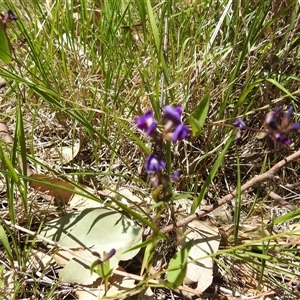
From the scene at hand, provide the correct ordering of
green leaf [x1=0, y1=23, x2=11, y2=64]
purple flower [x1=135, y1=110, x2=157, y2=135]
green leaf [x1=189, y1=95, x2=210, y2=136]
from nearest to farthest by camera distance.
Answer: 1. purple flower [x1=135, y1=110, x2=157, y2=135]
2. green leaf [x1=189, y1=95, x2=210, y2=136]
3. green leaf [x1=0, y1=23, x2=11, y2=64]

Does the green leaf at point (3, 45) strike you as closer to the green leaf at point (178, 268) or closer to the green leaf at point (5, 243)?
the green leaf at point (5, 243)

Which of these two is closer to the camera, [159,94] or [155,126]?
[155,126]

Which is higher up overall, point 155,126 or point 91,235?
point 155,126

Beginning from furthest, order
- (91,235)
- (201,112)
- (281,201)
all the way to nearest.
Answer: (281,201) → (91,235) → (201,112)

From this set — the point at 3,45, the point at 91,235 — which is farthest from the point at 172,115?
the point at 3,45

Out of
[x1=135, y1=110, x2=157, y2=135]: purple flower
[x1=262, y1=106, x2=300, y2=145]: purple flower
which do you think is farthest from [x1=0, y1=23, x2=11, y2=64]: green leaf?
[x1=262, y1=106, x2=300, y2=145]: purple flower

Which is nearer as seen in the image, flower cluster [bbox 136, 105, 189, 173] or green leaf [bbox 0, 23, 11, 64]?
flower cluster [bbox 136, 105, 189, 173]

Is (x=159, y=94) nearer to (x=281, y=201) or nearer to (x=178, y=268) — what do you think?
(x=281, y=201)

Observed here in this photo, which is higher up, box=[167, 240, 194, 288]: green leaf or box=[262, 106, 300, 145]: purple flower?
box=[262, 106, 300, 145]: purple flower

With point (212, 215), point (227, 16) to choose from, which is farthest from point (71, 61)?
point (212, 215)

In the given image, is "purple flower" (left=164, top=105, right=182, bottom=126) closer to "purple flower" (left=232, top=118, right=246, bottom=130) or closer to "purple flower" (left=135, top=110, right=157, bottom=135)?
"purple flower" (left=135, top=110, right=157, bottom=135)

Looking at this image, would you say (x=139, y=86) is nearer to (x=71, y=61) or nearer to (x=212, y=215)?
(x=71, y=61)
